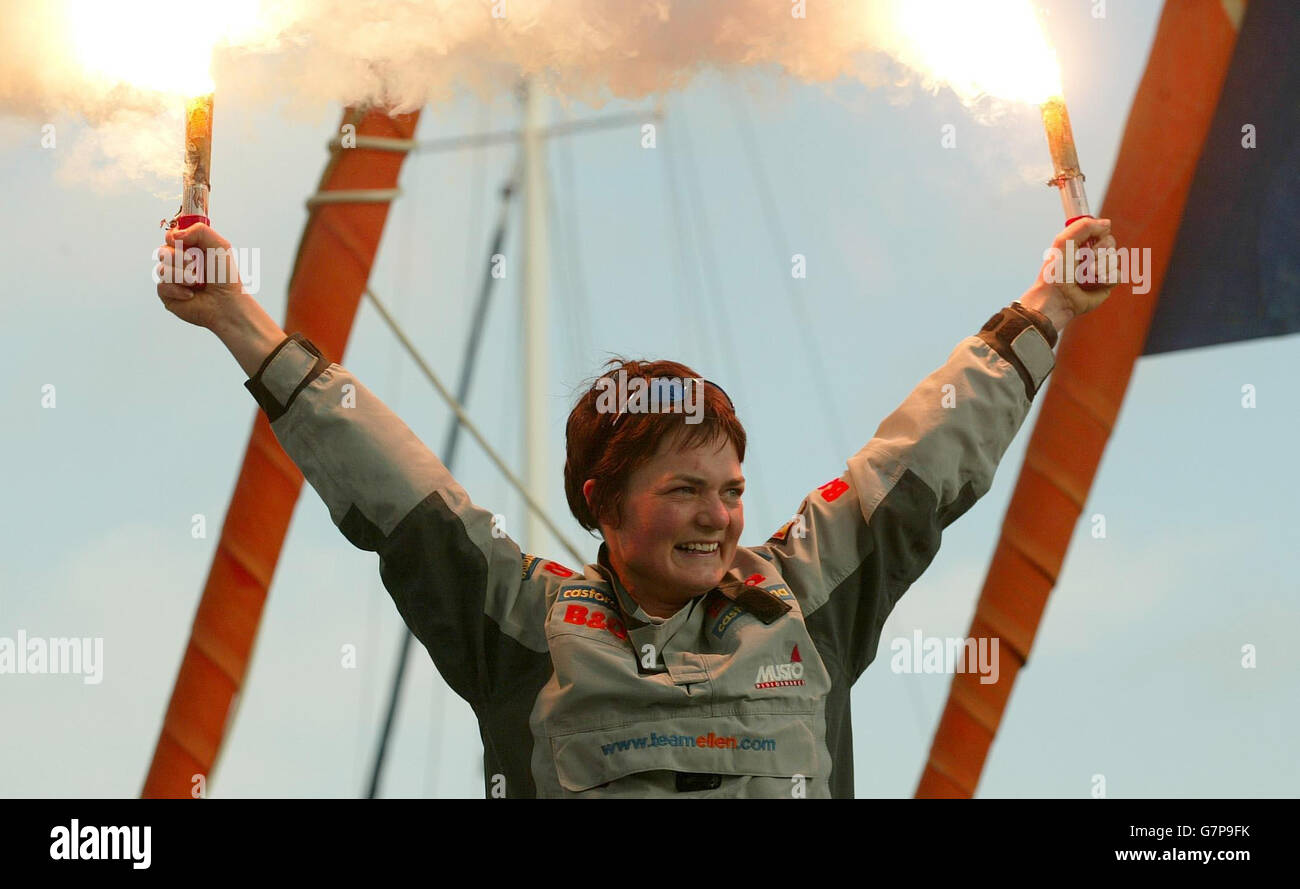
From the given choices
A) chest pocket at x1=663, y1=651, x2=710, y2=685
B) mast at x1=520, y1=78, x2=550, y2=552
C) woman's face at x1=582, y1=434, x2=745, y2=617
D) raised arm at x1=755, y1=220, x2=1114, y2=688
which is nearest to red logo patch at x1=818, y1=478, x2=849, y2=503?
raised arm at x1=755, y1=220, x2=1114, y2=688

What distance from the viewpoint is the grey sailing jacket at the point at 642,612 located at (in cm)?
227

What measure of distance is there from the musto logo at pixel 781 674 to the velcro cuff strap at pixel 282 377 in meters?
0.91

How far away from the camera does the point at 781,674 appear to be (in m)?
2.34

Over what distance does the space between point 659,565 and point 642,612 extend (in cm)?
Result: 9

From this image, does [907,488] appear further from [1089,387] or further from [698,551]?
[1089,387]

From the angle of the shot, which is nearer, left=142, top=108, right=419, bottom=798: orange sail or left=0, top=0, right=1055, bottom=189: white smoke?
left=0, top=0, right=1055, bottom=189: white smoke

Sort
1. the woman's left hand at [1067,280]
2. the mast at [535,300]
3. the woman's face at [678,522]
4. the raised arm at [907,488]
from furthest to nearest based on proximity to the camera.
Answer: the mast at [535,300], the woman's left hand at [1067,280], the raised arm at [907,488], the woman's face at [678,522]

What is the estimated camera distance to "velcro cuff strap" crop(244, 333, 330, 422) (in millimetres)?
2324

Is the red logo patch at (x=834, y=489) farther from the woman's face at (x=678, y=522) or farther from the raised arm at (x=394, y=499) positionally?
the raised arm at (x=394, y=499)

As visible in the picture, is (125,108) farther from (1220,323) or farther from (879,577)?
(1220,323)

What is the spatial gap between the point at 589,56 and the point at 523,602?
2279 mm

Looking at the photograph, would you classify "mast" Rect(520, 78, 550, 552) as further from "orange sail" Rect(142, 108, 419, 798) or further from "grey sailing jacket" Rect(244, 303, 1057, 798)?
"grey sailing jacket" Rect(244, 303, 1057, 798)

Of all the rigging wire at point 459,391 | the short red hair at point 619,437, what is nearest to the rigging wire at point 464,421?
the rigging wire at point 459,391

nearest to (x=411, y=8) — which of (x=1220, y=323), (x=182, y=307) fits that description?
(x=182, y=307)
